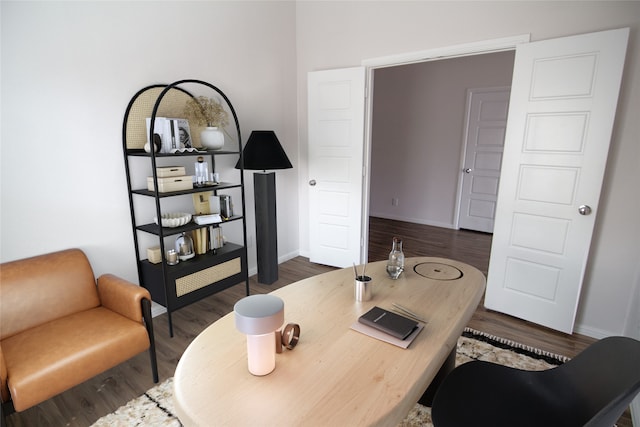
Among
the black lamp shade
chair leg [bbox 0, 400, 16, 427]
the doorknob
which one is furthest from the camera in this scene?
the black lamp shade

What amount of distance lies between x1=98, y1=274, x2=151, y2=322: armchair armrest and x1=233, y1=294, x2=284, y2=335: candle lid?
1.21 meters

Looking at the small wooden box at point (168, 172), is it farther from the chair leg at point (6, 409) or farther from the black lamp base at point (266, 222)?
the chair leg at point (6, 409)

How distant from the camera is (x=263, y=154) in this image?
2967mm

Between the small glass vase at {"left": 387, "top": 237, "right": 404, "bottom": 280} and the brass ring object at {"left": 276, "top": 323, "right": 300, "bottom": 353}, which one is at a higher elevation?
the small glass vase at {"left": 387, "top": 237, "right": 404, "bottom": 280}

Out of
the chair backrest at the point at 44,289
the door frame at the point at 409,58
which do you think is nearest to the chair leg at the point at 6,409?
the chair backrest at the point at 44,289

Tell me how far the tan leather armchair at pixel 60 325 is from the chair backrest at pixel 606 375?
6.77 feet

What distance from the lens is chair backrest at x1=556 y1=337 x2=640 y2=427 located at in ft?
3.06

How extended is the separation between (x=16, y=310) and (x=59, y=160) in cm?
92

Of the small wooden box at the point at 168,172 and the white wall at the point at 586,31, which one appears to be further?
the small wooden box at the point at 168,172

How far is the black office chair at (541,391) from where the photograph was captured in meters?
1.10

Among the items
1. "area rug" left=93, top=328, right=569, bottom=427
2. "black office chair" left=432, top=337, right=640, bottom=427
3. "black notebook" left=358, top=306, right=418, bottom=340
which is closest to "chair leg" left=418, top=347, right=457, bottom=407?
"area rug" left=93, top=328, right=569, bottom=427

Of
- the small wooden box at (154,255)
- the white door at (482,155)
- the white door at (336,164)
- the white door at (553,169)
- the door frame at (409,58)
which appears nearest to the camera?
the white door at (553,169)

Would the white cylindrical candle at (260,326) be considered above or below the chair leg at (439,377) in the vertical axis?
above

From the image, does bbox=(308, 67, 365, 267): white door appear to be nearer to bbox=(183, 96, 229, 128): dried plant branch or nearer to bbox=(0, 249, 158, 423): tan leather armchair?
bbox=(183, 96, 229, 128): dried plant branch
